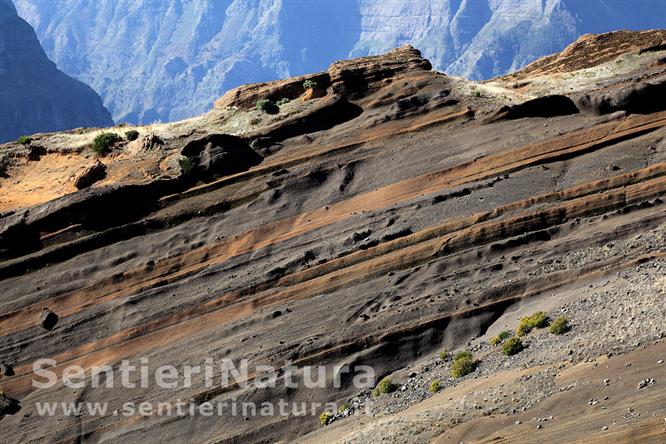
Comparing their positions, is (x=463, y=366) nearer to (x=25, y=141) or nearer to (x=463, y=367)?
(x=463, y=367)

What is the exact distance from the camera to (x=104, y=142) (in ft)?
159

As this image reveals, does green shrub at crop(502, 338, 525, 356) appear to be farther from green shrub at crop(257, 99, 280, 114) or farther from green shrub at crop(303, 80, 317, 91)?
green shrub at crop(303, 80, 317, 91)

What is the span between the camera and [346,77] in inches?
1950

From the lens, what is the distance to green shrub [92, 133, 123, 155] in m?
48.3

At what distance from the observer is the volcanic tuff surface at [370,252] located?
89.1 ft

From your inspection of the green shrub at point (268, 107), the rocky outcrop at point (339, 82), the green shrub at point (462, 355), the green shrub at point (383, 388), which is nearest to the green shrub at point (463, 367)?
the green shrub at point (462, 355)

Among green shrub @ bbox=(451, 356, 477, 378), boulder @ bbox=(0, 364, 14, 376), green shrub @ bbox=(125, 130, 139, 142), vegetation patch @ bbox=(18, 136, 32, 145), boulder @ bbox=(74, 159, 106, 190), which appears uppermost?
vegetation patch @ bbox=(18, 136, 32, 145)

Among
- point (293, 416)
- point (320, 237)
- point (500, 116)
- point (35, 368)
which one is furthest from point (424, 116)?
point (35, 368)

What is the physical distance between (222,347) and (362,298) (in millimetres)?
6515

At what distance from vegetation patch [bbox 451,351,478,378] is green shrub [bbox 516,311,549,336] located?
2130 millimetres

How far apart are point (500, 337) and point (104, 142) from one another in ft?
95.1

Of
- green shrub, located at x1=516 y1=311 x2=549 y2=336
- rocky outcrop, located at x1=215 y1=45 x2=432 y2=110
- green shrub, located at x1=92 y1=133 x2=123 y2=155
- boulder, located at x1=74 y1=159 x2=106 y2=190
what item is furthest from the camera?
rocky outcrop, located at x1=215 y1=45 x2=432 y2=110

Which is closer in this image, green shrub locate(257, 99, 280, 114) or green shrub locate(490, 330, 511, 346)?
green shrub locate(490, 330, 511, 346)

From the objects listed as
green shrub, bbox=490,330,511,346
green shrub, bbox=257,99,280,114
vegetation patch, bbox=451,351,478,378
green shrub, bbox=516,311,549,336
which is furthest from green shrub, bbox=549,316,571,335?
green shrub, bbox=257,99,280,114
